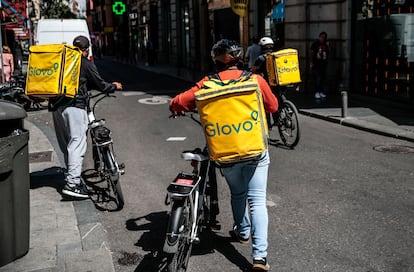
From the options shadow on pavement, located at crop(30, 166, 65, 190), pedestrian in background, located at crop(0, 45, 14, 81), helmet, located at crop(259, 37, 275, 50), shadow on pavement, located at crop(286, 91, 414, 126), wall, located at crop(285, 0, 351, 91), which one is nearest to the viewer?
shadow on pavement, located at crop(30, 166, 65, 190)

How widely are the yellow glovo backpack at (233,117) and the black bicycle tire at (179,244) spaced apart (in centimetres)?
48

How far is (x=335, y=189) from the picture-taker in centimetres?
634

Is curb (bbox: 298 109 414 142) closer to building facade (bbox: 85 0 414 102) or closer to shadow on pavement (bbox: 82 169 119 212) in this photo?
building facade (bbox: 85 0 414 102)

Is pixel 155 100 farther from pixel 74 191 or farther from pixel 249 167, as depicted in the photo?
pixel 249 167

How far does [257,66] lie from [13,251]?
573 cm

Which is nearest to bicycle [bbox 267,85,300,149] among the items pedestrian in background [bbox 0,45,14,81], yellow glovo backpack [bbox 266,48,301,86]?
yellow glovo backpack [bbox 266,48,301,86]

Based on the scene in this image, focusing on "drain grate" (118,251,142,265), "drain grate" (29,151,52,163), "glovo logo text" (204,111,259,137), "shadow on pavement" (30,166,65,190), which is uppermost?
"glovo logo text" (204,111,259,137)

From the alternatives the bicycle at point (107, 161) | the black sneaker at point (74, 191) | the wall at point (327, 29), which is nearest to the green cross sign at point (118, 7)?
the wall at point (327, 29)

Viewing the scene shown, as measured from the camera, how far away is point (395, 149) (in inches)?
336

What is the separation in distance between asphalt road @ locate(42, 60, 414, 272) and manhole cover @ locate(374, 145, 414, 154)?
0.55ft

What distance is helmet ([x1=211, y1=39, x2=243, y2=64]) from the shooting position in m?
3.84

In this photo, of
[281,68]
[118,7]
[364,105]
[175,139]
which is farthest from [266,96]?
[118,7]

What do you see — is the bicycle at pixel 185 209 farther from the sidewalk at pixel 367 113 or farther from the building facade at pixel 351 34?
the building facade at pixel 351 34

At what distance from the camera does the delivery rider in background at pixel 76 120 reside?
587 cm
